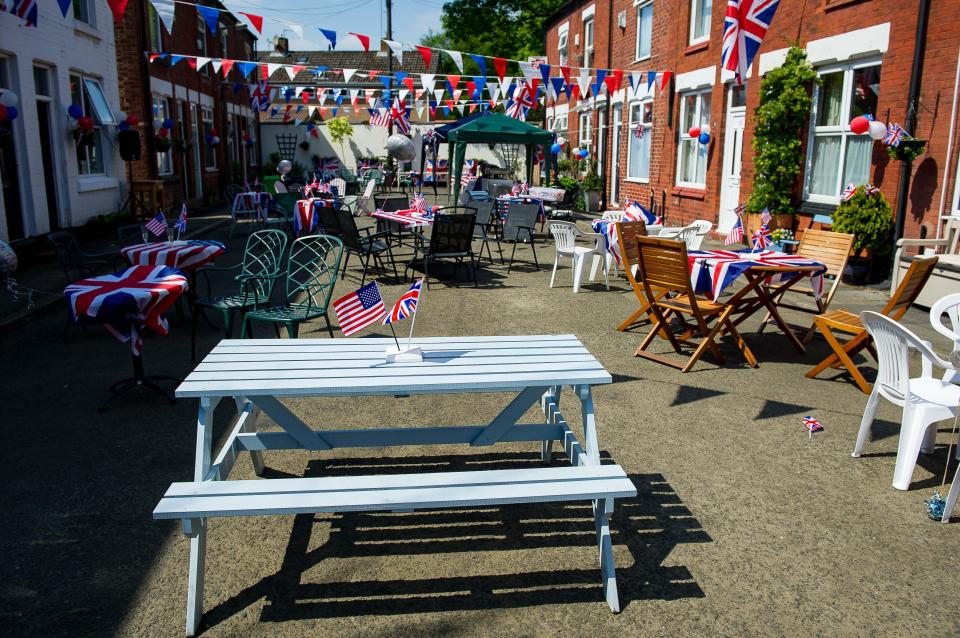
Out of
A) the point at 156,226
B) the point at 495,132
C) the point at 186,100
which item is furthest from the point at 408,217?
the point at 186,100

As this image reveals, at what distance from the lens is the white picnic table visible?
8.19 feet

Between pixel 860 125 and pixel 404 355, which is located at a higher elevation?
pixel 860 125

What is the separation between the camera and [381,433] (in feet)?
11.2

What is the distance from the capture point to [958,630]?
249 cm

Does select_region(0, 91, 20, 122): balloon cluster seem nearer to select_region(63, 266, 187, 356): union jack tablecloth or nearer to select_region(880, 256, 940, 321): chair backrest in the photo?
select_region(63, 266, 187, 356): union jack tablecloth

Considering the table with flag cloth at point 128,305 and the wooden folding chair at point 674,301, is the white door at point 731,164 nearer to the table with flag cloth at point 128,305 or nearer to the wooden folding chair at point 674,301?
the wooden folding chair at point 674,301

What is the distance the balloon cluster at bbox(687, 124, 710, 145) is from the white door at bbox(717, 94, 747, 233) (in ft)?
1.23

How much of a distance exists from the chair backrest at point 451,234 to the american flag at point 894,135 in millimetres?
4755

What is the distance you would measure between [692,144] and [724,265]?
9578mm

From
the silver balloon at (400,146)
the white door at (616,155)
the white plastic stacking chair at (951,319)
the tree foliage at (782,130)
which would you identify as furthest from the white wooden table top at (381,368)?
the silver balloon at (400,146)

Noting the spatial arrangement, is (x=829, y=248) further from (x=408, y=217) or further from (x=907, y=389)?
(x=408, y=217)

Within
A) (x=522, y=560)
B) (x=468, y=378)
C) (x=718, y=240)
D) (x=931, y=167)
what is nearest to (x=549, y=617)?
(x=522, y=560)

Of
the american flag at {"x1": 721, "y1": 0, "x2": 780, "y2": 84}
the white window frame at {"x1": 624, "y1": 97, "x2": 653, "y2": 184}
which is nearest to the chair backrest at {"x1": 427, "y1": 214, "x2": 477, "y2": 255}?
the american flag at {"x1": 721, "y1": 0, "x2": 780, "y2": 84}

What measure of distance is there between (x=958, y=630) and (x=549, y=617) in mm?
1407
